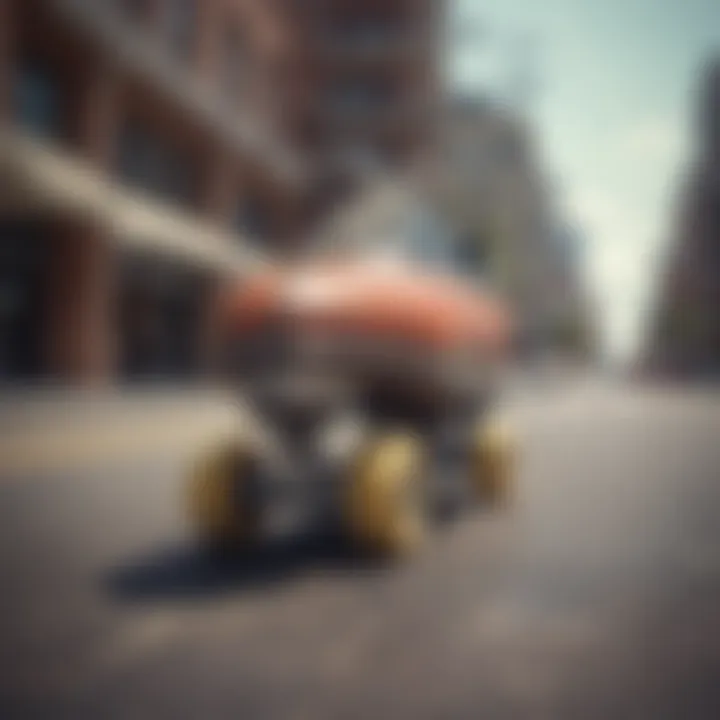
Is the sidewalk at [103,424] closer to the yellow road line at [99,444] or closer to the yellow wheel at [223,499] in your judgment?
the yellow road line at [99,444]

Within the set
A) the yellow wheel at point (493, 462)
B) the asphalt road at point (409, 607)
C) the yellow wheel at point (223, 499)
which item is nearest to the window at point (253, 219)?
the asphalt road at point (409, 607)

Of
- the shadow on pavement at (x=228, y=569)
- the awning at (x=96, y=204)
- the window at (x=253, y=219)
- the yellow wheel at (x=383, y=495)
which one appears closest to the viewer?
the awning at (x=96, y=204)

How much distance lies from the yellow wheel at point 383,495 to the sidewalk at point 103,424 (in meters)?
0.44

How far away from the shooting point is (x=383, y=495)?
267 centimetres

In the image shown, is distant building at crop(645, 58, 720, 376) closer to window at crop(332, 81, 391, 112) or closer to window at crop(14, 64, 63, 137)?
window at crop(332, 81, 391, 112)

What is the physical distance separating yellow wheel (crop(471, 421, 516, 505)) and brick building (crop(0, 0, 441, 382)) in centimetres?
107

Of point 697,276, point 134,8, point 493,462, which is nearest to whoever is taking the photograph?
point 697,276

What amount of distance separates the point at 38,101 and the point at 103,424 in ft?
2.08

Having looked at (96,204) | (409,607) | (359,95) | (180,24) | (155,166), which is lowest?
(409,607)

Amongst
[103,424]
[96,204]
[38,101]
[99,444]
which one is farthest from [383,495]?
[38,101]

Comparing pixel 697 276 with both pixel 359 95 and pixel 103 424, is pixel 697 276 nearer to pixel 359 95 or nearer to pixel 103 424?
pixel 359 95

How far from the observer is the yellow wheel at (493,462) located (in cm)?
274

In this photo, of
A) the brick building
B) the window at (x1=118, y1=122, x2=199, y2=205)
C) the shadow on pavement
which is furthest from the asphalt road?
the window at (x1=118, y1=122, x2=199, y2=205)

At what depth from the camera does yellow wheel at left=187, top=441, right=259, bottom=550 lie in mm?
2504
